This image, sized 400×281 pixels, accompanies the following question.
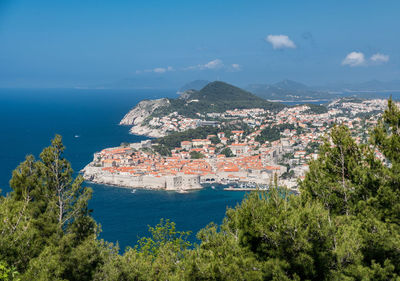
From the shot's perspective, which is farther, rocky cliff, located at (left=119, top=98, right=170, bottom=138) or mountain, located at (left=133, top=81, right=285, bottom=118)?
mountain, located at (left=133, top=81, right=285, bottom=118)

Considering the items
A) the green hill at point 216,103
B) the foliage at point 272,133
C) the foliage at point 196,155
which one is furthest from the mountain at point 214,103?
the foliage at point 196,155

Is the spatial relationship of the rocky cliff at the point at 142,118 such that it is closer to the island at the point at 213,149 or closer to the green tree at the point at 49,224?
the island at the point at 213,149

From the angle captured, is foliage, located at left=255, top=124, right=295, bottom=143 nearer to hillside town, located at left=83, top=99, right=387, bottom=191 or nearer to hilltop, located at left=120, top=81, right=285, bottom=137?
hillside town, located at left=83, top=99, right=387, bottom=191

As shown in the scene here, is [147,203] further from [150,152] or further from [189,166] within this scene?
[150,152]

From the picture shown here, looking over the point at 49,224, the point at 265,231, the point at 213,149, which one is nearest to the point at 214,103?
the point at 213,149

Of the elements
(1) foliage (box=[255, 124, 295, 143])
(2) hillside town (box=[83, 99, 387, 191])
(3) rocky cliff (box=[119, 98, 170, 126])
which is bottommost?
(2) hillside town (box=[83, 99, 387, 191])

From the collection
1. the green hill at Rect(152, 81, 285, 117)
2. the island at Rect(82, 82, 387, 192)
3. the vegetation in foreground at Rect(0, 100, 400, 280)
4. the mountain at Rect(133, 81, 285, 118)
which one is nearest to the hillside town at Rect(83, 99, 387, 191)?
the island at Rect(82, 82, 387, 192)
